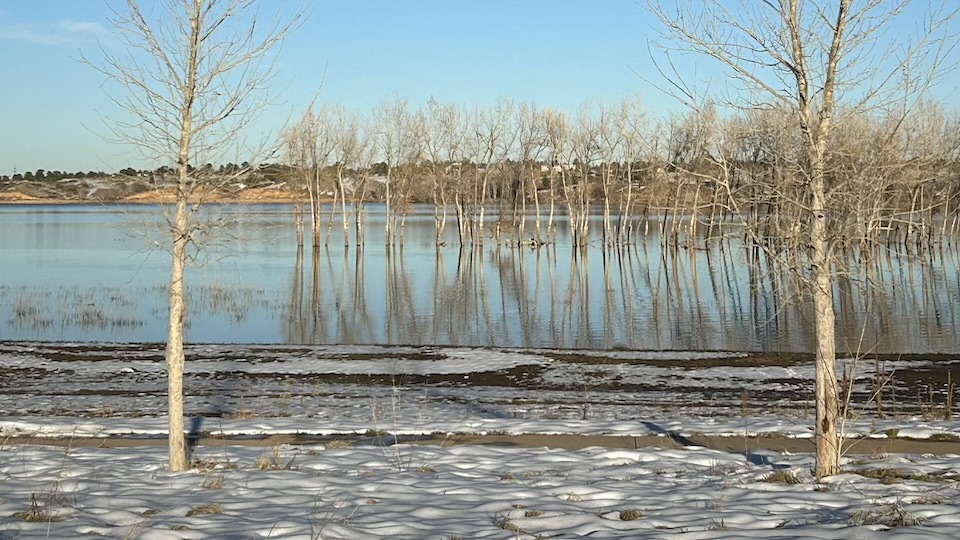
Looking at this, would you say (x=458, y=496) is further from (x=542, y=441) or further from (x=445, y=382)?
(x=445, y=382)

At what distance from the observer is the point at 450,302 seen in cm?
3722

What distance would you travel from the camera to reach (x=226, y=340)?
27.7m

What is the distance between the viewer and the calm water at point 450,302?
26.5m

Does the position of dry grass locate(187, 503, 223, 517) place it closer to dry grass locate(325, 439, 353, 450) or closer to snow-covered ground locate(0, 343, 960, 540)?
snow-covered ground locate(0, 343, 960, 540)

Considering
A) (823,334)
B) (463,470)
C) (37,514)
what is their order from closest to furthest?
(37,514)
(823,334)
(463,470)

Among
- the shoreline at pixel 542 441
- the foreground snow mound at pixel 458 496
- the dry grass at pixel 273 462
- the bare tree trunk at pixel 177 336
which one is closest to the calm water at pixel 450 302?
the bare tree trunk at pixel 177 336

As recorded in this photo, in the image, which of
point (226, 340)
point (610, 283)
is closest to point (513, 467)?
point (226, 340)

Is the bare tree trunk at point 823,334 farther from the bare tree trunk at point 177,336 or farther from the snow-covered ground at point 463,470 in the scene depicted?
the bare tree trunk at point 177,336

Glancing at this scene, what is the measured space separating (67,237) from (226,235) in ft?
253

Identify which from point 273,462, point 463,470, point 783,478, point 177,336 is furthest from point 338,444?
point 783,478

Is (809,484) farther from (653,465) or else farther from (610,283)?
(610,283)

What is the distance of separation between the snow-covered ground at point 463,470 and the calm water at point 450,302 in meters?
1.86

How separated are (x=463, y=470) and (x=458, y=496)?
1393 millimetres

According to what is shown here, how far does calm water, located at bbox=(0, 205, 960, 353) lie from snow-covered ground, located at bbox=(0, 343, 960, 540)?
1865mm
